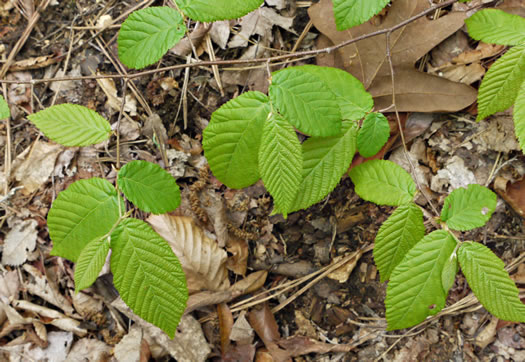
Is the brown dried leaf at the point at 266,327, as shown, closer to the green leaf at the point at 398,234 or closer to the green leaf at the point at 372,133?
the green leaf at the point at 398,234

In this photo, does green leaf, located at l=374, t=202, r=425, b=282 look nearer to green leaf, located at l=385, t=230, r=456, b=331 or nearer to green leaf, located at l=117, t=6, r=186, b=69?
green leaf, located at l=385, t=230, r=456, b=331

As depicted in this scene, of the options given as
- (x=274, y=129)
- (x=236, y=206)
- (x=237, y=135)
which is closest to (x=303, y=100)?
(x=274, y=129)

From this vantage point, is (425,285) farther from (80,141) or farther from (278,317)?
(80,141)

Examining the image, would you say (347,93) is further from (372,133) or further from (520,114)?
(520,114)

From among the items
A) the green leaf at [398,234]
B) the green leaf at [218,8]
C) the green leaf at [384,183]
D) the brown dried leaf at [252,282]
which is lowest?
the brown dried leaf at [252,282]

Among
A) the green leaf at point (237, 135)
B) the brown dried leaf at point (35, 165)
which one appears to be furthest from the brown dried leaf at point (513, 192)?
the brown dried leaf at point (35, 165)

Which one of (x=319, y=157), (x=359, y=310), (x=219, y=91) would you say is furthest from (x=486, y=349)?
(x=219, y=91)

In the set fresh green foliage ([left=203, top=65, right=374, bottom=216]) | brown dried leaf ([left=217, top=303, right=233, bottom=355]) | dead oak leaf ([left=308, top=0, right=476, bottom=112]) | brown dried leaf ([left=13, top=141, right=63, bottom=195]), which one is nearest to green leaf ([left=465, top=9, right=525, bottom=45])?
dead oak leaf ([left=308, top=0, right=476, bottom=112])
